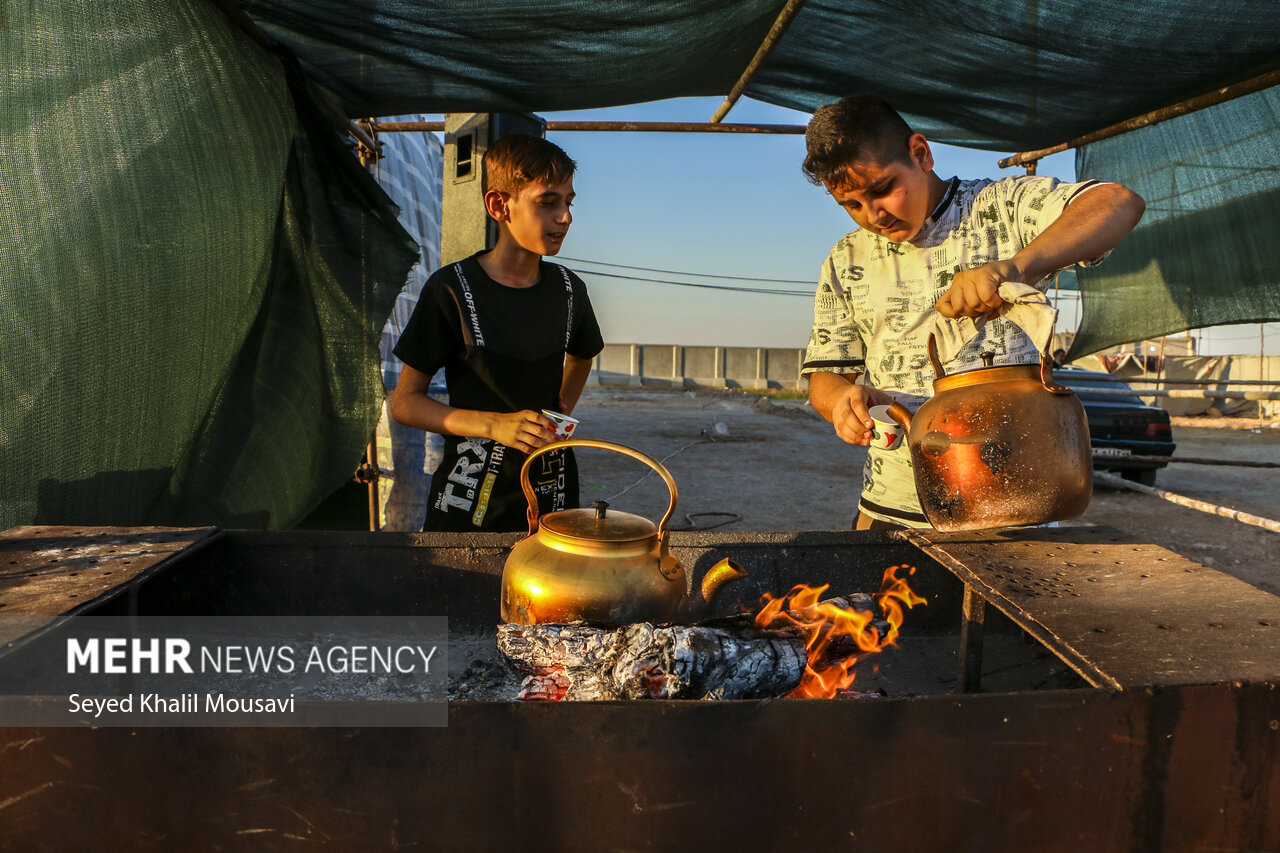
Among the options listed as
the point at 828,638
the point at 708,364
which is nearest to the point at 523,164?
the point at 828,638

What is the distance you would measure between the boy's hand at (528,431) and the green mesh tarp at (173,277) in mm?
1384

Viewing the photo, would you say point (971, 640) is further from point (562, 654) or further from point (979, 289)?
point (562, 654)

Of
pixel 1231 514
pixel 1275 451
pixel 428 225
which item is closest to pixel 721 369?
pixel 1275 451

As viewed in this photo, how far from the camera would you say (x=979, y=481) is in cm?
154

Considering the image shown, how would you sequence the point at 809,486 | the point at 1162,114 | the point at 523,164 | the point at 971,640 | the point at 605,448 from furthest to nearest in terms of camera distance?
the point at 809,486 < the point at 1162,114 < the point at 523,164 < the point at 971,640 < the point at 605,448

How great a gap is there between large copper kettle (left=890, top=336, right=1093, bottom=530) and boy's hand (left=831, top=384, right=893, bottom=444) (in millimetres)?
234

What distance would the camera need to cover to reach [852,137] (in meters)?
1.80

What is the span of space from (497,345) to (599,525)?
3.03 ft

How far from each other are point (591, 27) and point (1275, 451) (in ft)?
43.0

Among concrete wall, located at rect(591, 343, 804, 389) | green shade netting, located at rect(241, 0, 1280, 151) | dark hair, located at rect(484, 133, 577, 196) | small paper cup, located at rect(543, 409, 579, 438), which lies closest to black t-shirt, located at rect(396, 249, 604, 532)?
dark hair, located at rect(484, 133, 577, 196)

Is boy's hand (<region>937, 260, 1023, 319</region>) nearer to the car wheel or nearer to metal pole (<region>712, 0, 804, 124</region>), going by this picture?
metal pole (<region>712, 0, 804, 124</region>)

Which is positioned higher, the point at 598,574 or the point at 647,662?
the point at 598,574

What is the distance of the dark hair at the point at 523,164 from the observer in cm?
221

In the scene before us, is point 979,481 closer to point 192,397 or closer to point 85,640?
point 85,640
